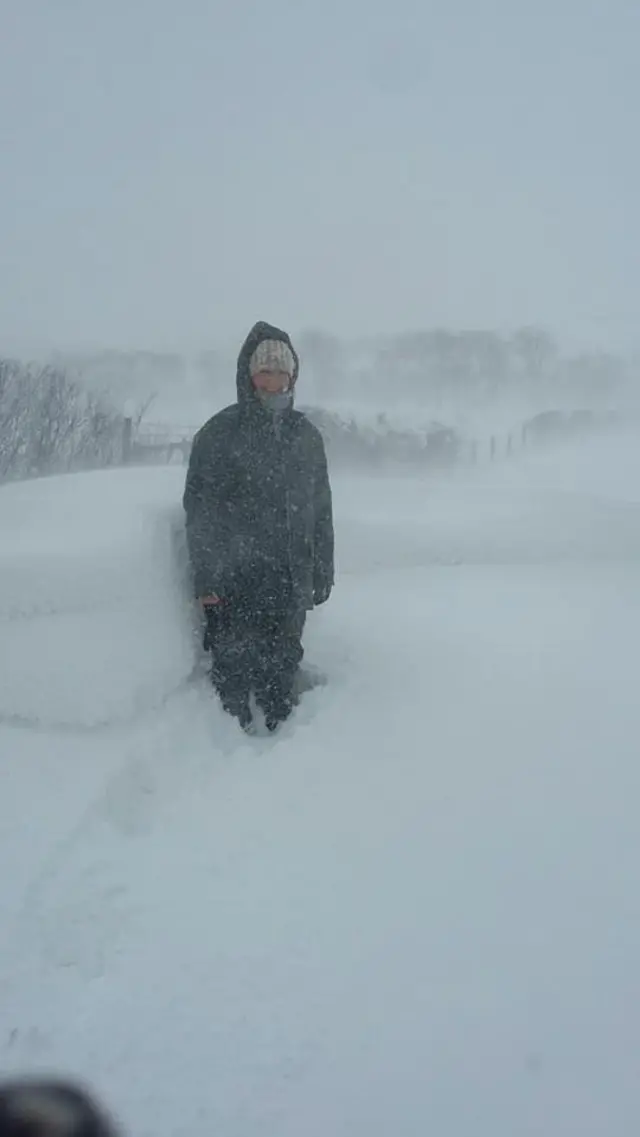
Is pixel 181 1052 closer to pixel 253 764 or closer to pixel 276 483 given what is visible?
pixel 253 764

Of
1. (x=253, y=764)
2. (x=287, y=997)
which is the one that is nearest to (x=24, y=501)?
(x=253, y=764)

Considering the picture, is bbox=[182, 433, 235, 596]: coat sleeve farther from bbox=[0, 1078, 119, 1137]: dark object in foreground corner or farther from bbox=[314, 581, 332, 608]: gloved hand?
bbox=[0, 1078, 119, 1137]: dark object in foreground corner

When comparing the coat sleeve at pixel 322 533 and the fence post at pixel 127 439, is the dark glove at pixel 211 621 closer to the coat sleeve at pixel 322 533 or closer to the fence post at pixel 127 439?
the coat sleeve at pixel 322 533

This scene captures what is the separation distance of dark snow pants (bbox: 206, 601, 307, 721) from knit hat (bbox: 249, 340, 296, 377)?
2.96 feet

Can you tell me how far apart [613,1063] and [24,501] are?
11.9 feet

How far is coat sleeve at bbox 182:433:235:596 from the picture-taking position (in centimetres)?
299

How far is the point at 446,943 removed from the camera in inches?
78.0

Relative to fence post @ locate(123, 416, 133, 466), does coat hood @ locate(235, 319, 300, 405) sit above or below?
above

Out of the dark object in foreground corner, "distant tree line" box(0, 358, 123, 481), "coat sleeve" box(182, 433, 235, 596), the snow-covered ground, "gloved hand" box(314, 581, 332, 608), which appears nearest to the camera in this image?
the dark object in foreground corner

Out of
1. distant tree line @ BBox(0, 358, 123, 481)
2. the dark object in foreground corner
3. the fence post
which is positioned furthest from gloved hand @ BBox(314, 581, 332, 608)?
the fence post

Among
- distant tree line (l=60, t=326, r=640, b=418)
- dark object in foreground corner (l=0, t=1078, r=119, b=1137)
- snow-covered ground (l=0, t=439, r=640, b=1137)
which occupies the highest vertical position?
→ dark object in foreground corner (l=0, t=1078, r=119, b=1137)

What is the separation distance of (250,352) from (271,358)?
0.37ft

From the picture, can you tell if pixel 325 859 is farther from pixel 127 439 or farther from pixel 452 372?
pixel 452 372

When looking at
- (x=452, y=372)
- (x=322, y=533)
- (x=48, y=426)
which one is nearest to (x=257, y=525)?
(x=322, y=533)
